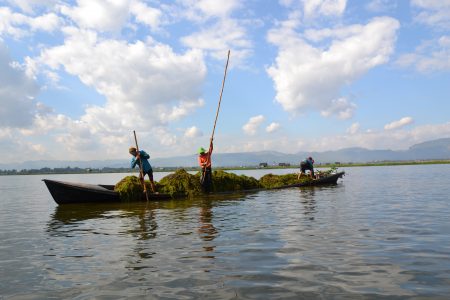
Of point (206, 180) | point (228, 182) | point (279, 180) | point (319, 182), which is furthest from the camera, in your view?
point (319, 182)

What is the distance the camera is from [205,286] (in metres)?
5.36

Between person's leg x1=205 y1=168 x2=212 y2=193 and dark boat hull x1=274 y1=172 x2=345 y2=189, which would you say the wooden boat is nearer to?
person's leg x1=205 y1=168 x2=212 y2=193

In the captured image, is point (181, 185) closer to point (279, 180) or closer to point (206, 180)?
point (206, 180)

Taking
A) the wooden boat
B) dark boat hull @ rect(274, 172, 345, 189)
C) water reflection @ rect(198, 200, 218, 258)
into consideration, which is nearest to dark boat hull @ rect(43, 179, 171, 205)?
the wooden boat

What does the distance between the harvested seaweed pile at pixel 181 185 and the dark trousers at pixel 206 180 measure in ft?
0.98

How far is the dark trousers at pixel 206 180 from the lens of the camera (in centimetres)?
1983

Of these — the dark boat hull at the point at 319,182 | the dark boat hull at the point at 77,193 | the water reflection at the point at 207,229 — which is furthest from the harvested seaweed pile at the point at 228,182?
the water reflection at the point at 207,229

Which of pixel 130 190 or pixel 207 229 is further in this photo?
pixel 130 190

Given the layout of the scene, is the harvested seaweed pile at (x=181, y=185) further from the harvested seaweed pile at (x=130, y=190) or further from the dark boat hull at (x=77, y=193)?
the dark boat hull at (x=77, y=193)

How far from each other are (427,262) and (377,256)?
2.70ft

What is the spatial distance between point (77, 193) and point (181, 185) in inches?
207

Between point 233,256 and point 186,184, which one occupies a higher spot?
point 186,184

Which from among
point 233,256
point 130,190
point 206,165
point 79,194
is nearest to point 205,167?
point 206,165

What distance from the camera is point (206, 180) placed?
20.1 metres
